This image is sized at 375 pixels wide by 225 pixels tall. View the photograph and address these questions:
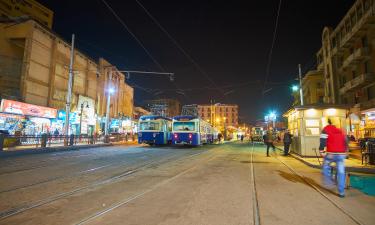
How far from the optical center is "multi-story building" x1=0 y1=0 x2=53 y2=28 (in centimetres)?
4506

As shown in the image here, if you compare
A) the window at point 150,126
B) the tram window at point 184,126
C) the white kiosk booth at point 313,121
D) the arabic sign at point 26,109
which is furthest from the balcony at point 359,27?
the arabic sign at point 26,109

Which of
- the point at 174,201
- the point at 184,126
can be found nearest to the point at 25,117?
the point at 184,126

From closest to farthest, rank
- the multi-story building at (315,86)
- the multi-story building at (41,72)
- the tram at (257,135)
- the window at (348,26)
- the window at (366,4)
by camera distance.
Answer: the multi-story building at (41,72)
the window at (366,4)
the window at (348,26)
the multi-story building at (315,86)
the tram at (257,135)

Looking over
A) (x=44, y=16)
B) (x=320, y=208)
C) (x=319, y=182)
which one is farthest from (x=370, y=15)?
(x=44, y=16)

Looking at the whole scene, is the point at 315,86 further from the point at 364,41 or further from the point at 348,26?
the point at 364,41

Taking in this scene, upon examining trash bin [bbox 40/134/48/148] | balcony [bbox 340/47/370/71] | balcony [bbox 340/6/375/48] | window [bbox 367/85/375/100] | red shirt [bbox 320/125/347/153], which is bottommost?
trash bin [bbox 40/134/48/148]

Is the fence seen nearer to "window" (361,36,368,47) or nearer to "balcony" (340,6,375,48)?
"balcony" (340,6,375,48)

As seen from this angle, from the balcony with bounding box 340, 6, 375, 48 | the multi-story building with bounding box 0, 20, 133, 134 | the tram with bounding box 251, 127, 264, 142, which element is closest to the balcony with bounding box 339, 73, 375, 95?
the balcony with bounding box 340, 6, 375, 48

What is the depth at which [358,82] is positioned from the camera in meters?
33.2

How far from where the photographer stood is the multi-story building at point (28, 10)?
45.1 meters

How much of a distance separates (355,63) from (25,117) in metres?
43.1

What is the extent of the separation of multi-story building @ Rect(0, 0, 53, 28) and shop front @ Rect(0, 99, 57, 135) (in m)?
21.3

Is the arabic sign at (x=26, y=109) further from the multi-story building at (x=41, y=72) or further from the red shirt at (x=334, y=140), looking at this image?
the red shirt at (x=334, y=140)

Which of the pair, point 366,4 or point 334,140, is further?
point 366,4
